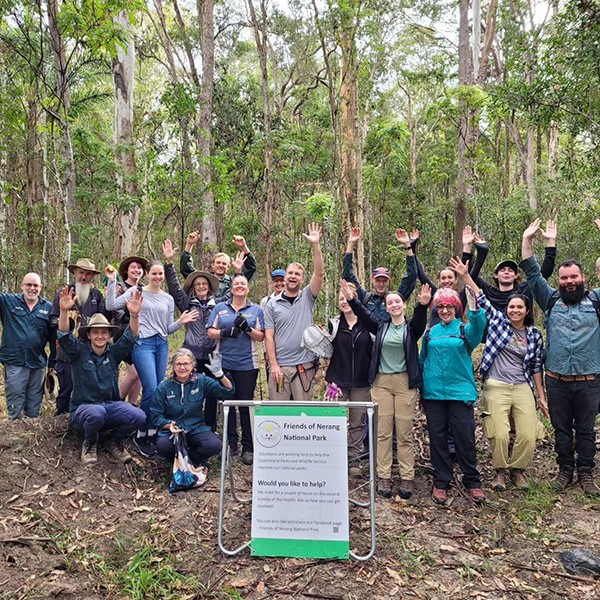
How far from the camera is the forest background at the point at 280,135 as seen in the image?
24.9ft

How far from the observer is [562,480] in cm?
520

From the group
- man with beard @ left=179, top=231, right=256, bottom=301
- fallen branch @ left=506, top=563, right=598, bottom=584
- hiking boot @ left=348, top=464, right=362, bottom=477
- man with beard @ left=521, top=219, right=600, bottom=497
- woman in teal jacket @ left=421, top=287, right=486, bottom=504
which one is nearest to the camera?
fallen branch @ left=506, top=563, right=598, bottom=584

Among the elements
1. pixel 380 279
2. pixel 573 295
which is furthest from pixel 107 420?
pixel 573 295

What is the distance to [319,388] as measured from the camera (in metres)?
8.96

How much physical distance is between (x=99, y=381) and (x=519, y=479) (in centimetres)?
441

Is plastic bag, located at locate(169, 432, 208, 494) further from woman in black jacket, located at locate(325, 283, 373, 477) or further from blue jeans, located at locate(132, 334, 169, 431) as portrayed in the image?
woman in black jacket, located at locate(325, 283, 373, 477)

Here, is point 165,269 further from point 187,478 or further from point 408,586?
point 408,586

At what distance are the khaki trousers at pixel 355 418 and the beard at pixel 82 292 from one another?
3.09 meters

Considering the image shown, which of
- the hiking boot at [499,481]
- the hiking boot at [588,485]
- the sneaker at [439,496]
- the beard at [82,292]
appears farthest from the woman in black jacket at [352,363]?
the beard at [82,292]

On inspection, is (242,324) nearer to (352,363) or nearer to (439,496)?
(352,363)

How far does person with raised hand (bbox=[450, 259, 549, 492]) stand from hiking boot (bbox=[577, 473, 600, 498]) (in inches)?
21.0

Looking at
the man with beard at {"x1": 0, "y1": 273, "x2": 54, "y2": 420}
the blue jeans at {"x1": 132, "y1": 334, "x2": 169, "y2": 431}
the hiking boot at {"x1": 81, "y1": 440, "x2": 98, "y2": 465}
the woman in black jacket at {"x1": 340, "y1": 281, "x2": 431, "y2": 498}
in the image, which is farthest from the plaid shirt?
the man with beard at {"x1": 0, "y1": 273, "x2": 54, "y2": 420}

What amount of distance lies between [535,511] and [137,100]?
24821mm

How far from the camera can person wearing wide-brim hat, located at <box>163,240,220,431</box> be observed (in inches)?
225
